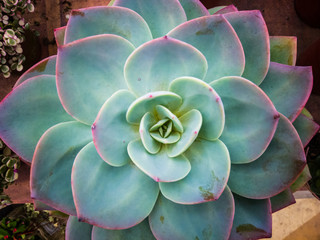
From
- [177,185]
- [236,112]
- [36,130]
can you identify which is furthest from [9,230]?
[236,112]

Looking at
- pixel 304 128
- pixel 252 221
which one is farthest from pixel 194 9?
pixel 252 221

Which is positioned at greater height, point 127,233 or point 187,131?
point 187,131

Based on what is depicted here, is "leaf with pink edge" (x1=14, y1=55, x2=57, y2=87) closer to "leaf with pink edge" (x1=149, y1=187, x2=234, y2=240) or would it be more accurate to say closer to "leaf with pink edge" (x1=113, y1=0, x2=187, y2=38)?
"leaf with pink edge" (x1=113, y1=0, x2=187, y2=38)

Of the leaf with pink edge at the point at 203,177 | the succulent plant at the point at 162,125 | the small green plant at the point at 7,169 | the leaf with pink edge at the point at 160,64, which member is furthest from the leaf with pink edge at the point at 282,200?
the small green plant at the point at 7,169

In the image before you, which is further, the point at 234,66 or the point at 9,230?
the point at 9,230

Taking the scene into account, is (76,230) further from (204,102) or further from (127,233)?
(204,102)

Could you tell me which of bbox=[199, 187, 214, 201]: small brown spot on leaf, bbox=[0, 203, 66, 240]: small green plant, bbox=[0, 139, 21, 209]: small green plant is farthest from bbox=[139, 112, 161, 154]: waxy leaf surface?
bbox=[0, 203, 66, 240]: small green plant

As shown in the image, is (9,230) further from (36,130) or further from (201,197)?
(201,197)
